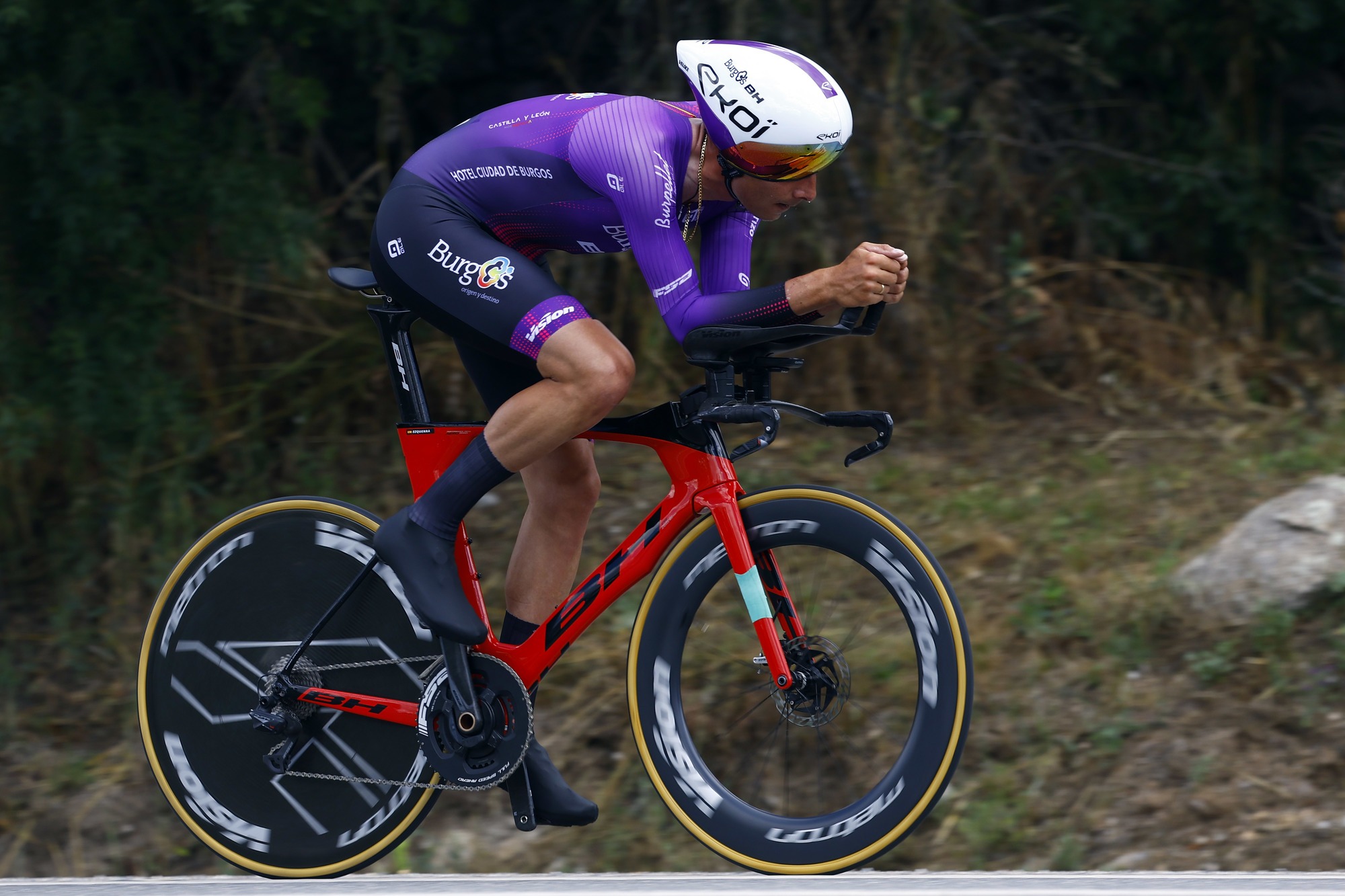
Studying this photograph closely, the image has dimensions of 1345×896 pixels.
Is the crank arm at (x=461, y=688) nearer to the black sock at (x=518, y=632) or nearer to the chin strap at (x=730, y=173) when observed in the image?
the black sock at (x=518, y=632)

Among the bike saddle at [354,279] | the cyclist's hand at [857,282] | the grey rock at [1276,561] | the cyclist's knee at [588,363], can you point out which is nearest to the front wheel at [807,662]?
the cyclist's knee at [588,363]

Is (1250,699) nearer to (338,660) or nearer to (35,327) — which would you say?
(338,660)

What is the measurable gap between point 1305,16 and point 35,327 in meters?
5.86

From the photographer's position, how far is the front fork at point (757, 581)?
3.22 metres

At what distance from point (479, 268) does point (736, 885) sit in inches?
59.9

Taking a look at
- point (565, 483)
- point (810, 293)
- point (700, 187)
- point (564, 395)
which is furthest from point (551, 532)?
point (810, 293)

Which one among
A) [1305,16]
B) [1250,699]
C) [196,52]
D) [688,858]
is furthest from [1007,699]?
[196,52]

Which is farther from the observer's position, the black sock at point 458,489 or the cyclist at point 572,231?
the black sock at point 458,489

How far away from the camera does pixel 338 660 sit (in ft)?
12.0

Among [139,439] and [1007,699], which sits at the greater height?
[139,439]

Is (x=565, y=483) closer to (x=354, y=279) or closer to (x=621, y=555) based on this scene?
(x=621, y=555)

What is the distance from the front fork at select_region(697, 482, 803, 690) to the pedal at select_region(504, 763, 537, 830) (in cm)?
69

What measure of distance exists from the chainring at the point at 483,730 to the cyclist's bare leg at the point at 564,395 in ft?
1.76

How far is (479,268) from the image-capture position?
3279mm
